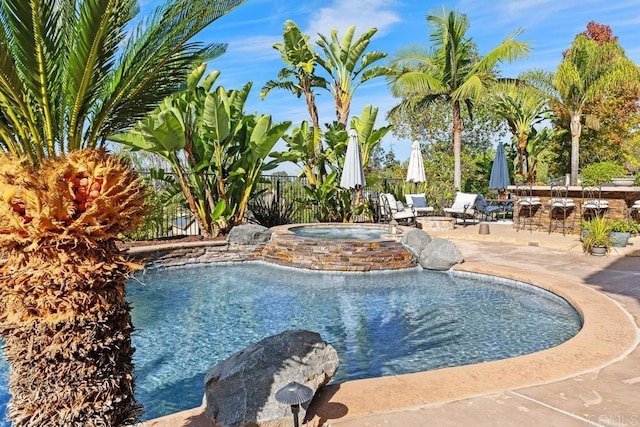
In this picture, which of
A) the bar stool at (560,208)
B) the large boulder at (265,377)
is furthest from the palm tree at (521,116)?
the large boulder at (265,377)

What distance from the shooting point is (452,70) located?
17656 mm

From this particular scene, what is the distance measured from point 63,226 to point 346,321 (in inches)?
182

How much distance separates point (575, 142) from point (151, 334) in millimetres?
→ 20690

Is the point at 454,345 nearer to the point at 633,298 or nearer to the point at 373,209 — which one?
the point at 633,298

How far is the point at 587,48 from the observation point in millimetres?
19812

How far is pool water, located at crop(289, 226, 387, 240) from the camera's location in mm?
11812

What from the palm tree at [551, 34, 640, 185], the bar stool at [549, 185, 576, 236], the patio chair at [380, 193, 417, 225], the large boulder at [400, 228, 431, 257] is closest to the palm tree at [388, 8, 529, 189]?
the patio chair at [380, 193, 417, 225]

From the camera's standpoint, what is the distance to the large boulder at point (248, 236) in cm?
1089

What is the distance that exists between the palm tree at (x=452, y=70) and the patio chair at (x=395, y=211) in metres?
3.65

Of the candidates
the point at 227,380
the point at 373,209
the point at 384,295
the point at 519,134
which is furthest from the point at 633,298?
the point at 519,134

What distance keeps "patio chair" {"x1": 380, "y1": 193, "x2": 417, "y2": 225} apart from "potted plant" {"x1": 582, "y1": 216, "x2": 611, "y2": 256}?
5855 mm

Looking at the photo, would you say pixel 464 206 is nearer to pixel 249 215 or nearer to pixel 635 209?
pixel 635 209

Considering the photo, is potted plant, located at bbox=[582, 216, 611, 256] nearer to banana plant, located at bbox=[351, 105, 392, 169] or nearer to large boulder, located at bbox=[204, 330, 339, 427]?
banana plant, located at bbox=[351, 105, 392, 169]

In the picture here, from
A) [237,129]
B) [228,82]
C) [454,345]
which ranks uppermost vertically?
[228,82]
